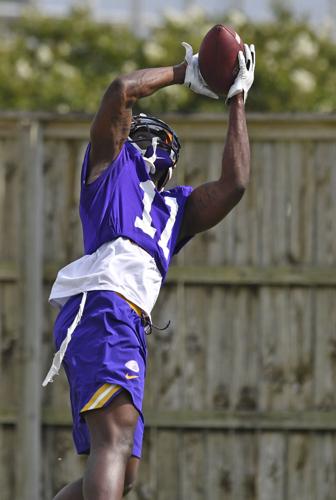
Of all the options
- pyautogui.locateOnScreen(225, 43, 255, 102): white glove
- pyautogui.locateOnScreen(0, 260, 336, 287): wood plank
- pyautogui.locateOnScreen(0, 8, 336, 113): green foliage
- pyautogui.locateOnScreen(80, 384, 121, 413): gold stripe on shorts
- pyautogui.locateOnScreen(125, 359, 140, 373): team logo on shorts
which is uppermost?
pyautogui.locateOnScreen(0, 8, 336, 113): green foliage

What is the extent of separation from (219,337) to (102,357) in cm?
354

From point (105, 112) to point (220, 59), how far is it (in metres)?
0.57

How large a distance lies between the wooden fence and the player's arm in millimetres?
3226

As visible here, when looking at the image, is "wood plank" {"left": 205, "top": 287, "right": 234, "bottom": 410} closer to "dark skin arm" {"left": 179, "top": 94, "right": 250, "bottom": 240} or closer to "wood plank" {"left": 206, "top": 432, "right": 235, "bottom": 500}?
"wood plank" {"left": 206, "top": 432, "right": 235, "bottom": 500}

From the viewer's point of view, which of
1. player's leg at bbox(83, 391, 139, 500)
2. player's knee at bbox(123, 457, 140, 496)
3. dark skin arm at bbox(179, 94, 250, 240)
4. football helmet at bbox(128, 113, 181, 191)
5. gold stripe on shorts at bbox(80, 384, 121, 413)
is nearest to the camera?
player's leg at bbox(83, 391, 139, 500)

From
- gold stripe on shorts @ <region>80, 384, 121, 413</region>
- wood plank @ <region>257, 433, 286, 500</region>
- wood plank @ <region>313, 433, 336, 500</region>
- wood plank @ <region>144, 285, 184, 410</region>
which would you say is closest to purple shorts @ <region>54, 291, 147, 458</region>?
gold stripe on shorts @ <region>80, 384, 121, 413</region>

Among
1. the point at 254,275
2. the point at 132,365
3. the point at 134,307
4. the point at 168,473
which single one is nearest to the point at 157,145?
the point at 134,307

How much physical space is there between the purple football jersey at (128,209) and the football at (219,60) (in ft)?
1.54

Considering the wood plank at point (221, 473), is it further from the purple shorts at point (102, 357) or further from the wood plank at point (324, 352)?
the purple shorts at point (102, 357)

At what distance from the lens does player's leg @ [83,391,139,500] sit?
5391mm

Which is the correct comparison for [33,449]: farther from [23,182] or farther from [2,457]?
[23,182]

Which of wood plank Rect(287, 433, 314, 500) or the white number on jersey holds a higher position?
the white number on jersey

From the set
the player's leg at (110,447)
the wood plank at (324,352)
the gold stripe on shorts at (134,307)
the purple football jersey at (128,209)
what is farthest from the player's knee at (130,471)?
the wood plank at (324,352)

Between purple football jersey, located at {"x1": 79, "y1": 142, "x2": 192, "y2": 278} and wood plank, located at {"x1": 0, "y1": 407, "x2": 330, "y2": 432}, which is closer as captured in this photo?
purple football jersey, located at {"x1": 79, "y1": 142, "x2": 192, "y2": 278}
